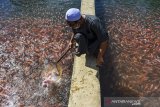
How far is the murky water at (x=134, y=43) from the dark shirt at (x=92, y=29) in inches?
58.7

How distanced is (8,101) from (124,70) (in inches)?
124

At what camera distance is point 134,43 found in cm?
907

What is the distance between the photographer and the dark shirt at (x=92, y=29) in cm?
650

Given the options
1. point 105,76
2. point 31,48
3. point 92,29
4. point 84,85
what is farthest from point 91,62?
point 31,48

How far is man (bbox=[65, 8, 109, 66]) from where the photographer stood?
6.28m

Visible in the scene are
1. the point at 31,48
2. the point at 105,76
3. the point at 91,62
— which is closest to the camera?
the point at 91,62

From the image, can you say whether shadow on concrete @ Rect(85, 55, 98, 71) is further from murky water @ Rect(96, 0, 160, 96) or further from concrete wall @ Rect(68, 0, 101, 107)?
murky water @ Rect(96, 0, 160, 96)

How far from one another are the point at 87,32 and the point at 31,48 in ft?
9.12

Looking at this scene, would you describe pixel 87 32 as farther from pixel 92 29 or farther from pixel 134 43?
pixel 134 43

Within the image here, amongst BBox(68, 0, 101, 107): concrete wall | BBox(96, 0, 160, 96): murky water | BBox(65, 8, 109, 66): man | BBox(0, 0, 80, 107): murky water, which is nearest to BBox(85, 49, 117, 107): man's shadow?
BBox(68, 0, 101, 107): concrete wall

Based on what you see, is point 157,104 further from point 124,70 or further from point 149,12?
point 149,12

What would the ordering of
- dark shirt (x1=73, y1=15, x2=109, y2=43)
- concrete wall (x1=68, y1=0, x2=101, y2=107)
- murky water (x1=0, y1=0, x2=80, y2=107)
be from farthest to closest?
1. murky water (x1=0, y1=0, x2=80, y2=107)
2. dark shirt (x1=73, y1=15, x2=109, y2=43)
3. concrete wall (x1=68, y1=0, x2=101, y2=107)

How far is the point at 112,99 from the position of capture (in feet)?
22.6

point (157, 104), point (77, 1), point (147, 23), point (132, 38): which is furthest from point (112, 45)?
point (77, 1)
